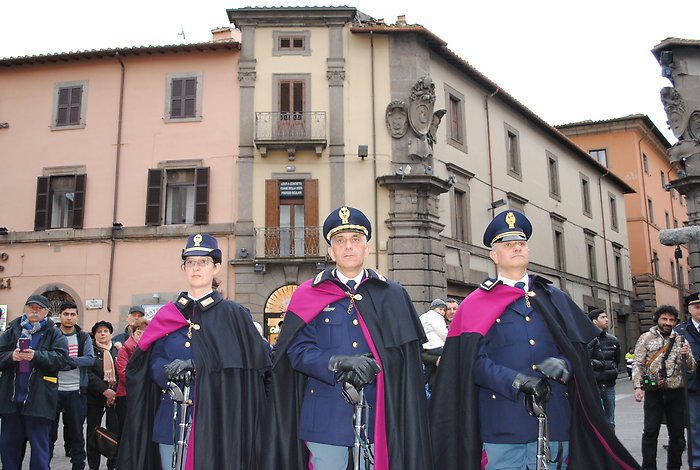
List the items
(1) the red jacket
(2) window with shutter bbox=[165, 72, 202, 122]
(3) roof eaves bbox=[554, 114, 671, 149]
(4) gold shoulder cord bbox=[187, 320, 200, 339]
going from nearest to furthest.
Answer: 1. (4) gold shoulder cord bbox=[187, 320, 200, 339]
2. (1) the red jacket
3. (2) window with shutter bbox=[165, 72, 202, 122]
4. (3) roof eaves bbox=[554, 114, 671, 149]

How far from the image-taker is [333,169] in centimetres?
2020

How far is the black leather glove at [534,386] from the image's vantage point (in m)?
3.73

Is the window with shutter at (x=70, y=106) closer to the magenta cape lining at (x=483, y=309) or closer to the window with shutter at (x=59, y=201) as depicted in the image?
the window with shutter at (x=59, y=201)

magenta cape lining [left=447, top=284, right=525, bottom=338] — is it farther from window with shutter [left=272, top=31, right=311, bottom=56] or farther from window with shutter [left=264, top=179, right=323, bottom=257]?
window with shutter [left=272, top=31, right=311, bottom=56]

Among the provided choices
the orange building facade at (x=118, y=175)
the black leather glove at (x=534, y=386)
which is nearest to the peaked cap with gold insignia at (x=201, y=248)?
the black leather glove at (x=534, y=386)

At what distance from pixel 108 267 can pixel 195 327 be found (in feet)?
55.2

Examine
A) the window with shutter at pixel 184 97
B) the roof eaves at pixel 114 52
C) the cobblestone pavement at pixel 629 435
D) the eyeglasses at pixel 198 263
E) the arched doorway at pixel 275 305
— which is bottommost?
the cobblestone pavement at pixel 629 435

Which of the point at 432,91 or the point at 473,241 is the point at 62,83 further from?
the point at 473,241

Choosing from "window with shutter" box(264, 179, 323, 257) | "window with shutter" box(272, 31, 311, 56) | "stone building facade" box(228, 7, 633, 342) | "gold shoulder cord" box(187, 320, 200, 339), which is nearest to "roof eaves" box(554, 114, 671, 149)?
"stone building facade" box(228, 7, 633, 342)

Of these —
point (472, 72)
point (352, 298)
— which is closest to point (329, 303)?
point (352, 298)

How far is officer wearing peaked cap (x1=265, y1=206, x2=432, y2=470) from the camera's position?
4.00 meters

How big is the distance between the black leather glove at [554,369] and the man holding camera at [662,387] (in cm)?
473

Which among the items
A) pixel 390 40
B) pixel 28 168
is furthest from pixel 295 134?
pixel 28 168

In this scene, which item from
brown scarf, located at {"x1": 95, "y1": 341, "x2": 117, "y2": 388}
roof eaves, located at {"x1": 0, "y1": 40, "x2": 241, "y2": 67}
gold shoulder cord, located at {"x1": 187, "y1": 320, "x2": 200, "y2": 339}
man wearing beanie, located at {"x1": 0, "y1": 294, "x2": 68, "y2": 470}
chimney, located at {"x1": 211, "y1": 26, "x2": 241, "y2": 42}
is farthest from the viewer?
chimney, located at {"x1": 211, "y1": 26, "x2": 241, "y2": 42}
